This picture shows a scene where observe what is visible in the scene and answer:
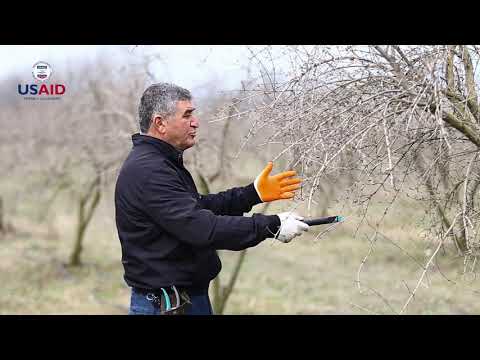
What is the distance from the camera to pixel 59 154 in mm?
14953

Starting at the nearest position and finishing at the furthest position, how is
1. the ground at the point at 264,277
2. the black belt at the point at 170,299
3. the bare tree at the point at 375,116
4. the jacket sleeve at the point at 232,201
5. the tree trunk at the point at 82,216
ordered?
the bare tree at the point at 375,116 < the black belt at the point at 170,299 < the jacket sleeve at the point at 232,201 < the ground at the point at 264,277 < the tree trunk at the point at 82,216

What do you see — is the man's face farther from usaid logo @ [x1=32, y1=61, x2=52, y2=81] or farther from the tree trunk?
the tree trunk

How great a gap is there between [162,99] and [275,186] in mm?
790

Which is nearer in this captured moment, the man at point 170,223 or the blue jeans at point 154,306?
the man at point 170,223

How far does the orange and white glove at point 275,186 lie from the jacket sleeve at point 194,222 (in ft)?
1.33

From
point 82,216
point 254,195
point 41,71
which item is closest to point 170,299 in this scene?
point 254,195

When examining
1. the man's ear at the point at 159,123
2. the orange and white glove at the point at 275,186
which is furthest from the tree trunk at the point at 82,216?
the man's ear at the point at 159,123

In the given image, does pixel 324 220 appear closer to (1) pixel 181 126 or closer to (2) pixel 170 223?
(2) pixel 170 223

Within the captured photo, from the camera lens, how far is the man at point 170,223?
9.96 feet

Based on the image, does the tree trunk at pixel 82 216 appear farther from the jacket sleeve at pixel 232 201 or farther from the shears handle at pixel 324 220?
the shears handle at pixel 324 220

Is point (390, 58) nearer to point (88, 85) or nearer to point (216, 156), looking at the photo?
point (216, 156)

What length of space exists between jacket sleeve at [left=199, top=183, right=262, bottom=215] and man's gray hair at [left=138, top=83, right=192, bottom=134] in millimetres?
621

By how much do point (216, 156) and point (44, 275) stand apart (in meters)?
7.59

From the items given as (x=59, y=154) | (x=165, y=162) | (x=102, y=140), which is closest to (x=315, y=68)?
(x=165, y=162)
